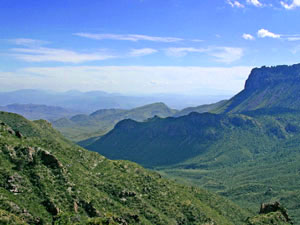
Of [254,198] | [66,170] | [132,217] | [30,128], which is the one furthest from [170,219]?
[254,198]

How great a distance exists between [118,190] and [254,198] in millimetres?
127318

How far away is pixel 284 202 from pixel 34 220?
15331 cm

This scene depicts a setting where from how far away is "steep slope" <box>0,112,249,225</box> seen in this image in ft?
220

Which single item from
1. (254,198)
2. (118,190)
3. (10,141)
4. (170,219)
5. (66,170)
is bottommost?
(254,198)

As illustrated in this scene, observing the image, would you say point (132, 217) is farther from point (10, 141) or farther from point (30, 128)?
point (30, 128)

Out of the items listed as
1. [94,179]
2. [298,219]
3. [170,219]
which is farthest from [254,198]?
[94,179]

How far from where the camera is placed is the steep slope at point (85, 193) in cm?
6694

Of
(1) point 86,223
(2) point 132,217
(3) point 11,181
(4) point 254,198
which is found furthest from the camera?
(4) point 254,198

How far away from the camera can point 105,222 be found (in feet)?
207

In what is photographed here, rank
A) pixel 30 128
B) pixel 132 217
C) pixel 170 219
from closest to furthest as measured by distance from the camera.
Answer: pixel 132 217
pixel 170 219
pixel 30 128

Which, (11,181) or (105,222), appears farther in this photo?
(11,181)

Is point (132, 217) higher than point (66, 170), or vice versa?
point (66, 170)

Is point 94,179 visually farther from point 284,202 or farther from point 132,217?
point 284,202

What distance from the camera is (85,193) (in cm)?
8212
